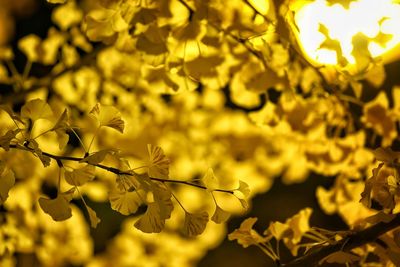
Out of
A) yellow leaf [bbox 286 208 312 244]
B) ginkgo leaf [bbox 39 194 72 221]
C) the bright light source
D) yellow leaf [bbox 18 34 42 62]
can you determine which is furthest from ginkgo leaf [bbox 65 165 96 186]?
yellow leaf [bbox 18 34 42 62]

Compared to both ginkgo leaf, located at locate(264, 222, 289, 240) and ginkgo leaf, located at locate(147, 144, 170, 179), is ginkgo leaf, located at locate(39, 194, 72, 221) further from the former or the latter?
ginkgo leaf, located at locate(264, 222, 289, 240)

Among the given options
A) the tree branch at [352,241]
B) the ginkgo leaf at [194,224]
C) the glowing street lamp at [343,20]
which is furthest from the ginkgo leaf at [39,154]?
the glowing street lamp at [343,20]

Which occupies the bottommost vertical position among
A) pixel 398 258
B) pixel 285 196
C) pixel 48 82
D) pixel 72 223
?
pixel 285 196

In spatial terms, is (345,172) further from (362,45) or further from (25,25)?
(25,25)

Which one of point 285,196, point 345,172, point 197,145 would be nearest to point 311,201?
point 285,196

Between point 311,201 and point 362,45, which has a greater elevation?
point 362,45

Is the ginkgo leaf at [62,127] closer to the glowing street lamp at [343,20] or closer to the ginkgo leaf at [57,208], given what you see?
the ginkgo leaf at [57,208]
